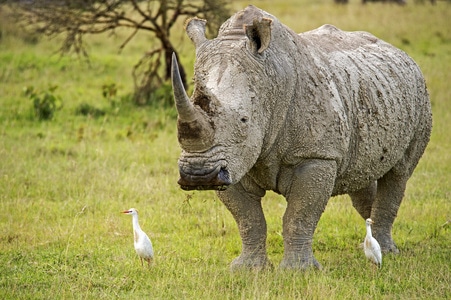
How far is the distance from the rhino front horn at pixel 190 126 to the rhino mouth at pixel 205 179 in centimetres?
17

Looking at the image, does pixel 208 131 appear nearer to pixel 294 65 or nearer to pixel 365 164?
pixel 294 65

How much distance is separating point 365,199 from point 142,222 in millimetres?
2447

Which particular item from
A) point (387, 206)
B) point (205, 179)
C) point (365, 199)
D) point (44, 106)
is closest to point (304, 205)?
point (205, 179)

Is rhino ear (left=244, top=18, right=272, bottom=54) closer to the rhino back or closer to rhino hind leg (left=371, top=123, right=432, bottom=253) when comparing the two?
the rhino back

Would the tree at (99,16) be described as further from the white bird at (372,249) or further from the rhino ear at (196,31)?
the white bird at (372,249)

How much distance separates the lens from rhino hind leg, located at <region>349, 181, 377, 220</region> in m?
9.42

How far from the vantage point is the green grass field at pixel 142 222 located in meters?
7.21

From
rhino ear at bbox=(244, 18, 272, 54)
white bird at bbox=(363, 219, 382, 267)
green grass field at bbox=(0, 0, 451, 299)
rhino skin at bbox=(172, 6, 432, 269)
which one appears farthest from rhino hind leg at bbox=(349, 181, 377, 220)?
rhino ear at bbox=(244, 18, 272, 54)

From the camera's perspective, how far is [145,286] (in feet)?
23.7

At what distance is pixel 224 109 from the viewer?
641cm

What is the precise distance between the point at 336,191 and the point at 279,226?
174 centimetres

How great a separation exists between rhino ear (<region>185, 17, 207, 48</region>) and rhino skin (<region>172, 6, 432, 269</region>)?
1 centimetres

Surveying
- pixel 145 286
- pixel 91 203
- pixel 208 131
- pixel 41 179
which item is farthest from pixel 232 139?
pixel 41 179

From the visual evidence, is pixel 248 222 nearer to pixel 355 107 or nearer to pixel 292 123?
pixel 292 123
